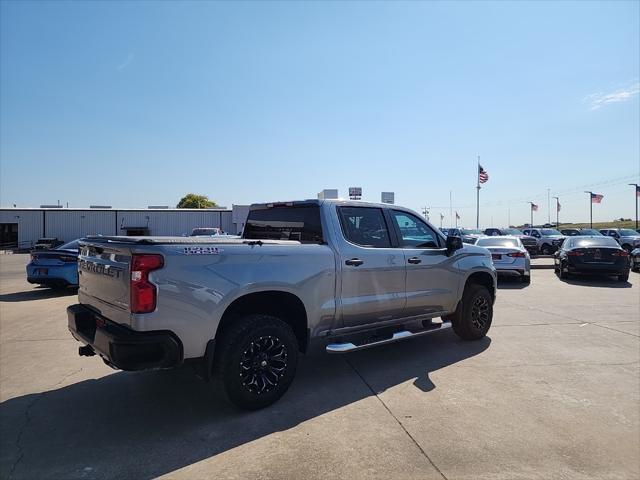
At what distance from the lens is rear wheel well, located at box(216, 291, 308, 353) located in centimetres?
392

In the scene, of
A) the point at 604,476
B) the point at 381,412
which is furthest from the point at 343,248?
the point at 604,476

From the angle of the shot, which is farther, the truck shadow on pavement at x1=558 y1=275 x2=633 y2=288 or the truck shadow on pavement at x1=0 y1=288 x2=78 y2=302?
the truck shadow on pavement at x1=558 y1=275 x2=633 y2=288

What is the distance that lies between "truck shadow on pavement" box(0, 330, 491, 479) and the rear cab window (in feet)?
5.37

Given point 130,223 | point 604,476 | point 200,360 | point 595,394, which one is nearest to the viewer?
point 604,476

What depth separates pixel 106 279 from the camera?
373cm

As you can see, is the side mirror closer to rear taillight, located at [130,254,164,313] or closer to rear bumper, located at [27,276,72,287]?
rear taillight, located at [130,254,164,313]

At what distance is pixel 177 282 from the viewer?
3.39m

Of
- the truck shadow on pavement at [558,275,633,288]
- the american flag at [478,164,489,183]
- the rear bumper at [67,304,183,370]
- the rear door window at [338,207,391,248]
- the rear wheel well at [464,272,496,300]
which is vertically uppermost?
the american flag at [478,164,489,183]

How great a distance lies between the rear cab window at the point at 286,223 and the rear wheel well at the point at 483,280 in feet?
9.66

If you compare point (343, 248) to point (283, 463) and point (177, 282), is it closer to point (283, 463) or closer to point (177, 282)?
point (177, 282)

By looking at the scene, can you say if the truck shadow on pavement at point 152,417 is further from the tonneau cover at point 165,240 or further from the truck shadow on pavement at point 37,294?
the truck shadow on pavement at point 37,294

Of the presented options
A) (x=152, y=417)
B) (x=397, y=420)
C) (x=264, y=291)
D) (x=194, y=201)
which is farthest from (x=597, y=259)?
(x=194, y=201)

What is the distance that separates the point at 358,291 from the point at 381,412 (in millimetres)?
1305

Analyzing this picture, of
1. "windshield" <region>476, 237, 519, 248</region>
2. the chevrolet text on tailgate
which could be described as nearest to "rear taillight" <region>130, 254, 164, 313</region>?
the chevrolet text on tailgate
